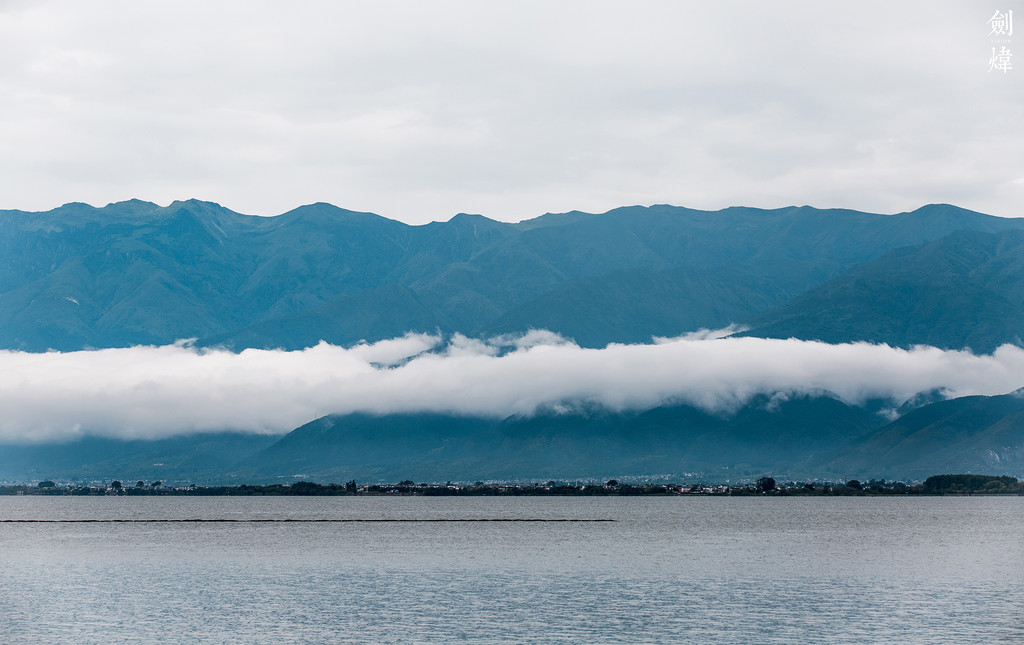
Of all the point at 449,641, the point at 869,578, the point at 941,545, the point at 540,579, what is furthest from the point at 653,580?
the point at 941,545

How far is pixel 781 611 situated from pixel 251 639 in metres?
45.0

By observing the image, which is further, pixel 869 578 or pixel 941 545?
pixel 941 545

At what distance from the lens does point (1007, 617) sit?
104 metres

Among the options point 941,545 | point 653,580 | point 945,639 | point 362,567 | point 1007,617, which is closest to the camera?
point 945,639

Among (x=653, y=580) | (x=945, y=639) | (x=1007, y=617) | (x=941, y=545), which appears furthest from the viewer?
(x=941, y=545)

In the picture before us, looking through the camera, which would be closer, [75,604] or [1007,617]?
[1007,617]

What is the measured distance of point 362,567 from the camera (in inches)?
6117

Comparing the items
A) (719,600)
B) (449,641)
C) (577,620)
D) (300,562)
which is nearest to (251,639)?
(449,641)

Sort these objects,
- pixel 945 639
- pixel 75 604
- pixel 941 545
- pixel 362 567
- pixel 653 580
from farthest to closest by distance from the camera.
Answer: pixel 941 545 → pixel 362 567 → pixel 653 580 → pixel 75 604 → pixel 945 639

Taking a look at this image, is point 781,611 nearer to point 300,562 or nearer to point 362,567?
point 362,567

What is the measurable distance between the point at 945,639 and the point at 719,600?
2798 centimetres

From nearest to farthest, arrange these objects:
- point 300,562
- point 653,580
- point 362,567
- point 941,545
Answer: point 653,580 < point 362,567 < point 300,562 < point 941,545

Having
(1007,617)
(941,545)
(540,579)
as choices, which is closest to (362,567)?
(540,579)

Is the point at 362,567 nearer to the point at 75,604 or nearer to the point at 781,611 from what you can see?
the point at 75,604
